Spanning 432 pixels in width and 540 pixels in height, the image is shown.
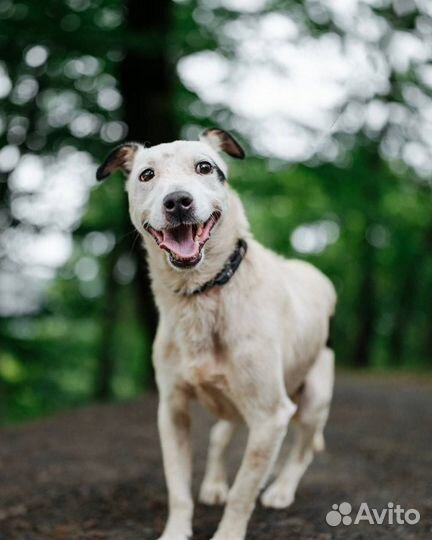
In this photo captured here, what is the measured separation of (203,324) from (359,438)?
4303mm

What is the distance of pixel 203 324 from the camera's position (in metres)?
4.07

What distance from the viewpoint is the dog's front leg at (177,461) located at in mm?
4047

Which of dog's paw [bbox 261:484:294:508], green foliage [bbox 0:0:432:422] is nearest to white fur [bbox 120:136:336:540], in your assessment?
dog's paw [bbox 261:484:294:508]

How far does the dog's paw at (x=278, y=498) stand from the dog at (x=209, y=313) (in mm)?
747

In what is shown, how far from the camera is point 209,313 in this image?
13.4ft

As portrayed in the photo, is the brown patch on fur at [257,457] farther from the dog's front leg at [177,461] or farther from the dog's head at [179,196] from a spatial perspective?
the dog's head at [179,196]

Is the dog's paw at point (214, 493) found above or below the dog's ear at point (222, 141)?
below

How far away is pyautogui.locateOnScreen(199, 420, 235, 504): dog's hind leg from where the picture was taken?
5.05 metres

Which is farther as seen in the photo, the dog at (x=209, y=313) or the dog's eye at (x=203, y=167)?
the dog's eye at (x=203, y=167)

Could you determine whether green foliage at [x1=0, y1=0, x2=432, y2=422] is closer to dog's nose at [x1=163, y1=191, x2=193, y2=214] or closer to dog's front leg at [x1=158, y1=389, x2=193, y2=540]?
dog's front leg at [x1=158, y1=389, x2=193, y2=540]

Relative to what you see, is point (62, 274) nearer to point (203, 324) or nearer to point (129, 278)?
point (129, 278)

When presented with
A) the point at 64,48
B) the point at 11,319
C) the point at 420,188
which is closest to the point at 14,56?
the point at 64,48

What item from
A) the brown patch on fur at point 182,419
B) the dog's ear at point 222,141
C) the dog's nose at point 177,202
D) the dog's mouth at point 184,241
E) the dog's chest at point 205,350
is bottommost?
the brown patch on fur at point 182,419

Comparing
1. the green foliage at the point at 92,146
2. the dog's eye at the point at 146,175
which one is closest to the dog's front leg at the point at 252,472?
the dog's eye at the point at 146,175
